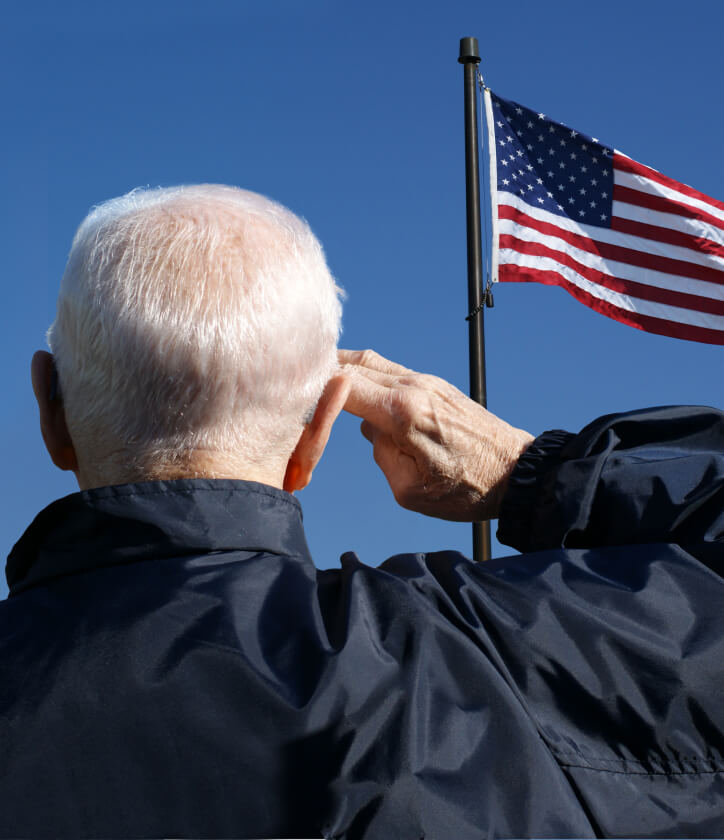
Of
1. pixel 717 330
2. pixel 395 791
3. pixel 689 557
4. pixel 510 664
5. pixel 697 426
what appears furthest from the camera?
pixel 717 330

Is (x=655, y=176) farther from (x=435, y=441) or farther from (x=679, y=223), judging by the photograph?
(x=435, y=441)

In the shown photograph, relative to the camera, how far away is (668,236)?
25.3 ft

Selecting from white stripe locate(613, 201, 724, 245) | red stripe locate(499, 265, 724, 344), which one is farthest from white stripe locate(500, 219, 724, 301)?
white stripe locate(613, 201, 724, 245)

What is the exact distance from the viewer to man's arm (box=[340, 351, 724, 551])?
2.30 meters

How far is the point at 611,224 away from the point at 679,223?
1.66 ft

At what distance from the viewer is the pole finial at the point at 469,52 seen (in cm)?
758

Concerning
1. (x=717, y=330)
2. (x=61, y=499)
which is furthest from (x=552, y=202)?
(x=61, y=499)

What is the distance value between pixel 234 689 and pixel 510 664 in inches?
16.7

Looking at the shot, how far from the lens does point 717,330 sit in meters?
7.54

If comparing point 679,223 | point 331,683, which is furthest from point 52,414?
point 679,223

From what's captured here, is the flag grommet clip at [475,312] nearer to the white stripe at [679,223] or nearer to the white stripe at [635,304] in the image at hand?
the white stripe at [635,304]

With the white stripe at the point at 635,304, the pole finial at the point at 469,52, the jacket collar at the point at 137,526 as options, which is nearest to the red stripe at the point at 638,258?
the white stripe at the point at 635,304

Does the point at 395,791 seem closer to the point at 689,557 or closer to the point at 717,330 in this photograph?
the point at 689,557

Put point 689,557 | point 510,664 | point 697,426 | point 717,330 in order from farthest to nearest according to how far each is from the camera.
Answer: point 717,330, point 697,426, point 689,557, point 510,664
